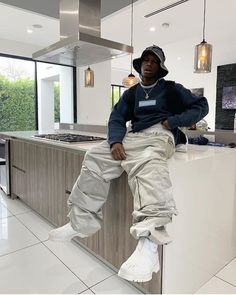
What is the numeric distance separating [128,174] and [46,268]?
90cm

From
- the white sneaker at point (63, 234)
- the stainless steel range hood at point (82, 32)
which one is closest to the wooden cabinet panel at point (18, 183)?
the stainless steel range hood at point (82, 32)

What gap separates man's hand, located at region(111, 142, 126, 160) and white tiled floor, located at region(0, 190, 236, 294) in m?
0.77

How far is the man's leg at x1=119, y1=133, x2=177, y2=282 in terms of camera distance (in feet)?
3.31

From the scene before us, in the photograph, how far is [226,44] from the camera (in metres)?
5.57

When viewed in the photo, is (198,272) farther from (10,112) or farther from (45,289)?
(10,112)

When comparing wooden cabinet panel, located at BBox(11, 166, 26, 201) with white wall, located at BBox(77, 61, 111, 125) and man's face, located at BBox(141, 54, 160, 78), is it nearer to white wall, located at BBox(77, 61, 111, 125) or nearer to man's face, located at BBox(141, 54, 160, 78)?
man's face, located at BBox(141, 54, 160, 78)

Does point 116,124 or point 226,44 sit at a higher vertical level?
point 226,44

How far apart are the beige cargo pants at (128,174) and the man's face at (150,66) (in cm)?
35

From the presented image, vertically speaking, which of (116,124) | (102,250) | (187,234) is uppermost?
(116,124)

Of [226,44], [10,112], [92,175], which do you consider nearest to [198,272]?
[92,175]

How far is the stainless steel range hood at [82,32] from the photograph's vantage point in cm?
220

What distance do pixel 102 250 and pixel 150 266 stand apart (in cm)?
65

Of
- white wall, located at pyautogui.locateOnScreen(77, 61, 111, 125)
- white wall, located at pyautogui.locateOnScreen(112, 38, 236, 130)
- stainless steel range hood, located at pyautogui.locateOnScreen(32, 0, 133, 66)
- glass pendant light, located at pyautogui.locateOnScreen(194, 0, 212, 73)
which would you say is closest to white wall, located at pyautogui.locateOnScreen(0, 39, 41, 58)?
white wall, located at pyautogui.locateOnScreen(77, 61, 111, 125)

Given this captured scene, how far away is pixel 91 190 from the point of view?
1.36 meters
